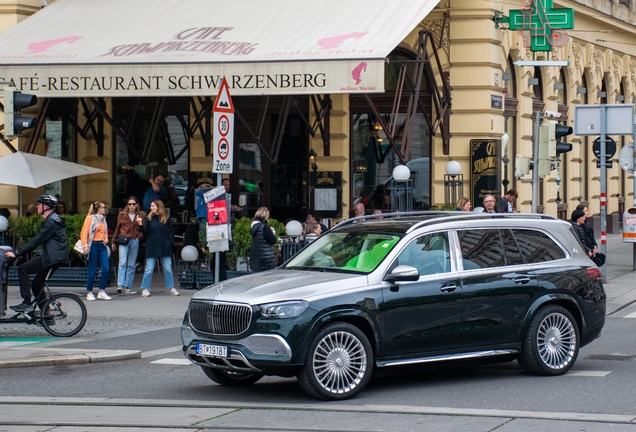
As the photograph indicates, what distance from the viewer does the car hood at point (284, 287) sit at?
9633 millimetres

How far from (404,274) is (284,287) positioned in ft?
3.51

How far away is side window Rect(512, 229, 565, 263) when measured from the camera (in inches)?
440

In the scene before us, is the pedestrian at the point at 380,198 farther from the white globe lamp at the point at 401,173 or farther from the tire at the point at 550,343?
the tire at the point at 550,343

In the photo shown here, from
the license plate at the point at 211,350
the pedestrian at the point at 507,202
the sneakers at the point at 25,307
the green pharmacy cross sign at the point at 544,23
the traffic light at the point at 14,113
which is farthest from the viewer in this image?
the green pharmacy cross sign at the point at 544,23

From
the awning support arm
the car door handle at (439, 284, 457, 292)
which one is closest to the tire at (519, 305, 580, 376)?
the car door handle at (439, 284, 457, 292)

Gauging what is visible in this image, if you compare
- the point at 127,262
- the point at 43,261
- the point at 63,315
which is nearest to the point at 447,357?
the point at 63,315

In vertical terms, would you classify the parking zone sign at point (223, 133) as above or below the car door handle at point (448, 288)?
above

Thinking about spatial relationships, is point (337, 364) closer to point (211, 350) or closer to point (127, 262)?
point (211, 350)

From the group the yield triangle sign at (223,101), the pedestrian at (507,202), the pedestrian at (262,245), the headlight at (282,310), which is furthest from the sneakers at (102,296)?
the headlight at (282,310)

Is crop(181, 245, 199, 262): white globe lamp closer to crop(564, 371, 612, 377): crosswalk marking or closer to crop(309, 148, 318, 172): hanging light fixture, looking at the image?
crop(309, 148, 318, 172): hanging light fixture

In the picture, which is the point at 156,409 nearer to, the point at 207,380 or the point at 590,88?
the point at 207,380

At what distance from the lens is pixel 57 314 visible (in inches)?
565

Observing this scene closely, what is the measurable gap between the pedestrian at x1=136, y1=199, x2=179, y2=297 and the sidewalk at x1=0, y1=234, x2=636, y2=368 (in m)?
0.27

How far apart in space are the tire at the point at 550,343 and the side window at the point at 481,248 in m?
0.71
